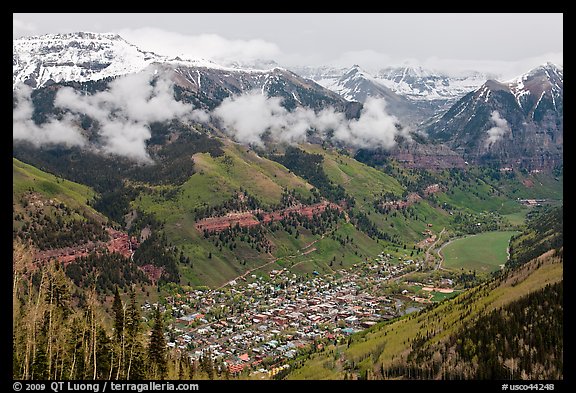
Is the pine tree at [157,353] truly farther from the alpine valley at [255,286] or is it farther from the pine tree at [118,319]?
the pine tree at [118,319]

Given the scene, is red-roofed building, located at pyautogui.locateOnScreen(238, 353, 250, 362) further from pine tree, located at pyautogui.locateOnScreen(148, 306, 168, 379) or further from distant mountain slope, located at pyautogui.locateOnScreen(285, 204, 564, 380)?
pine tree, located at pyautogui.locateOnScreen(148, 306, 168, 379)

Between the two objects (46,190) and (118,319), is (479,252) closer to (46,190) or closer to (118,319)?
(46,190)

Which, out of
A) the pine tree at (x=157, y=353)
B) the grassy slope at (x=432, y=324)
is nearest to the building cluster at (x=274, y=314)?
the grassy slope at (x=432, y=324)

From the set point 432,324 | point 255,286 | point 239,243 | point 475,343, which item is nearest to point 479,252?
point 239,243

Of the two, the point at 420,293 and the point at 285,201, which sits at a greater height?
the point at 285,201

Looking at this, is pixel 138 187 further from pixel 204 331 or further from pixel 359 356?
pixel 359 356

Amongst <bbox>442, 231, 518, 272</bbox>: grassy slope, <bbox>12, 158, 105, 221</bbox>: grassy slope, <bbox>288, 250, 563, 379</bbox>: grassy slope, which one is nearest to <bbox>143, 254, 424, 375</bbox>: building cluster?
<bbox>288, 250, 563, 379</bbox>: grassy slope
